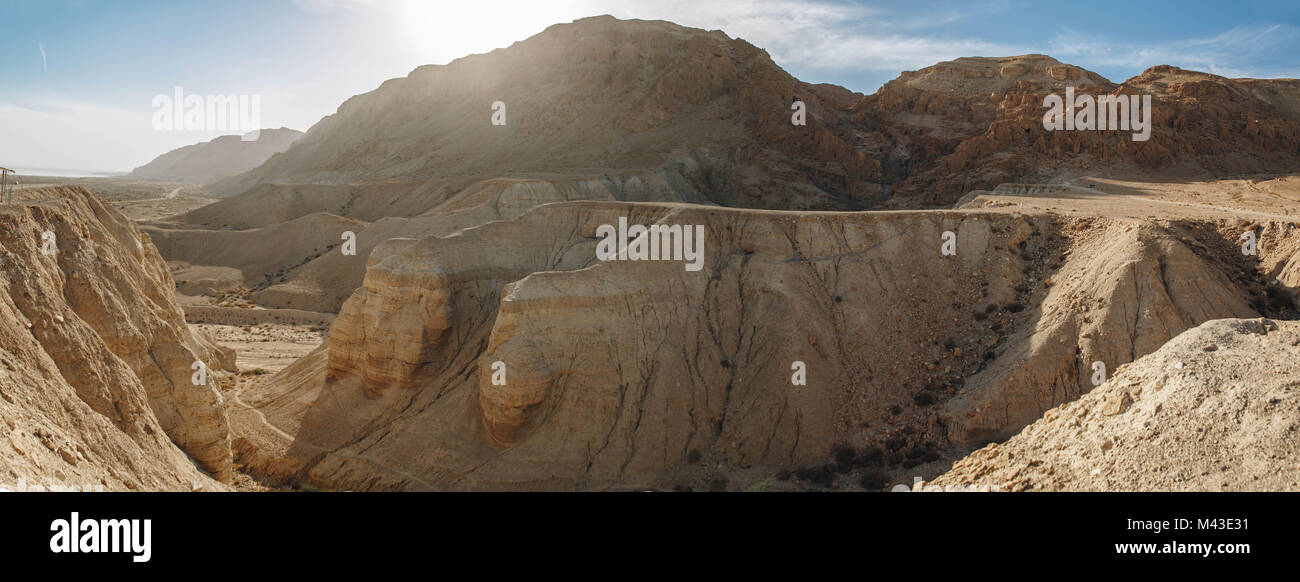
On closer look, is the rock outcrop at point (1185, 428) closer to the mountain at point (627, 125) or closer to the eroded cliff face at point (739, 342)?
the eroded cliff face at point (739, 342)

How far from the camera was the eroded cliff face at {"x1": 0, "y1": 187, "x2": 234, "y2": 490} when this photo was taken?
35.1ft

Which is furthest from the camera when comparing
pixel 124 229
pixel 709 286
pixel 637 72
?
pixel 637 72

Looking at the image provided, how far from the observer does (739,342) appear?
72.5ft

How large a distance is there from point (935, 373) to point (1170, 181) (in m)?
36.2

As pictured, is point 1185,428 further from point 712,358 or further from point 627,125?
point 627,125

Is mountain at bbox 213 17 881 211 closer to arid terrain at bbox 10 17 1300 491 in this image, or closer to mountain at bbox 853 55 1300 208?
mountain at bbox 853 55 1300 208

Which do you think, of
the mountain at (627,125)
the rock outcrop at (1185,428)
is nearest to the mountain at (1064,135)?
the mountain at (627,125)

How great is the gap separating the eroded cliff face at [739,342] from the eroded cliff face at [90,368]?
548 centimetres

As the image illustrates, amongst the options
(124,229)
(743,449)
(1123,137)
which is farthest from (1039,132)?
(124,229)

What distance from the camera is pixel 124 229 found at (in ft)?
69.7

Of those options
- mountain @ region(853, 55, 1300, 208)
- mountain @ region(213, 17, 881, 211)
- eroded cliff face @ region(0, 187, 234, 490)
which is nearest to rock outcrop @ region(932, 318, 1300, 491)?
eroded cliff face @ region(0, 187, 234, 490)

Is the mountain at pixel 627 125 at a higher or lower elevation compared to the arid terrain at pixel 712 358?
higher

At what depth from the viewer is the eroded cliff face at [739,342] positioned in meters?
19.1
